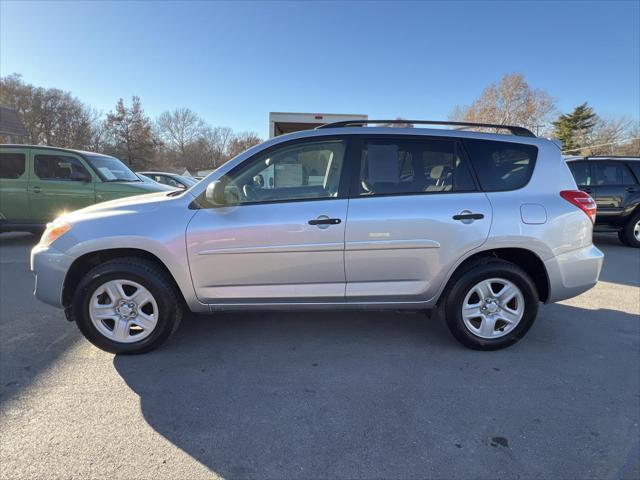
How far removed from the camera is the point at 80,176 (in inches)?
288

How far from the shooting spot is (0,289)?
4.75m

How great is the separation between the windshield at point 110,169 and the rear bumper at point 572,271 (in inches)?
297

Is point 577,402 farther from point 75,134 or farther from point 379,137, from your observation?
point 75,134

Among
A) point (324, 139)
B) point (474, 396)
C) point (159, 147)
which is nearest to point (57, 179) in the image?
point (324, 139)

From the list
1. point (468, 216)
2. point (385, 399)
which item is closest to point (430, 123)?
point (468, 216)

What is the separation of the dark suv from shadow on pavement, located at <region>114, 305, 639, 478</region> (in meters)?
5.30

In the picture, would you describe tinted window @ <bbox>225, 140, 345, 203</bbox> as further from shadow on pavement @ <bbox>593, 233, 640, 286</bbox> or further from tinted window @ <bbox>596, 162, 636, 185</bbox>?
tinted window @ <bbox>596, 162, 636, 185</bbox>

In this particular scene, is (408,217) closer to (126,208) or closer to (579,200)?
(579,200)

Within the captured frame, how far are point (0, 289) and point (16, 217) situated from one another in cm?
325

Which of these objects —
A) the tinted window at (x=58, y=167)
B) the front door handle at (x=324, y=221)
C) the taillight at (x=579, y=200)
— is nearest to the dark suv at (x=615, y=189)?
the taillight at (x=579, y=200)

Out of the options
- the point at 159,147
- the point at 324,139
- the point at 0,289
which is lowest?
the point at 0,289

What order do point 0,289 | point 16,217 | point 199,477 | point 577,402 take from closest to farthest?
point 199,477 < point 577,402 < point 0,289 < point 16,217

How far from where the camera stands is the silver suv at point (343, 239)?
2.95m

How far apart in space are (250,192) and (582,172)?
316 inches
